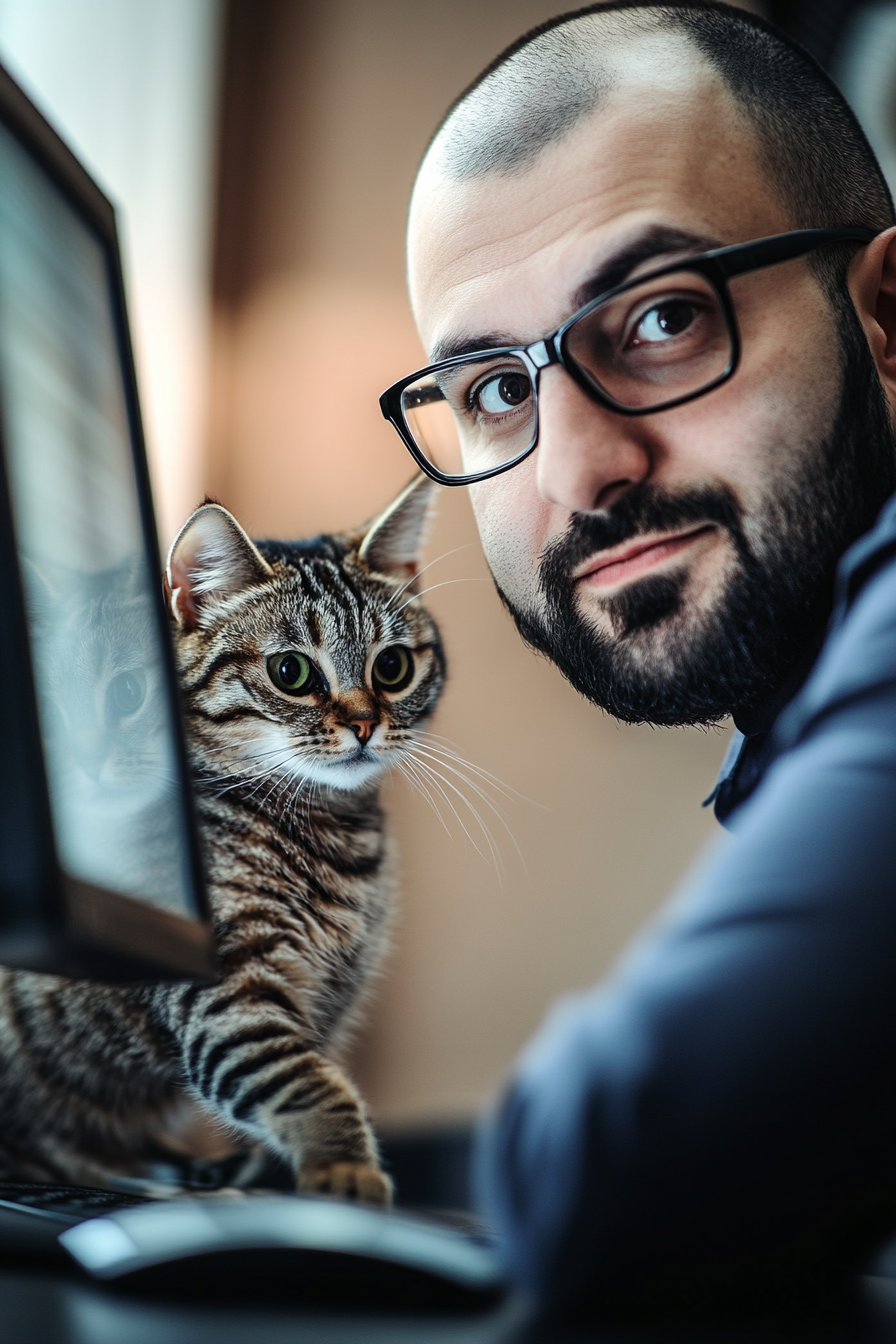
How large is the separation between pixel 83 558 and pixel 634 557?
333 mm

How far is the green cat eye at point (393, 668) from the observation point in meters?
0.75

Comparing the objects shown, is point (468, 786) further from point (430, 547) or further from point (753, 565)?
point (753, 565)

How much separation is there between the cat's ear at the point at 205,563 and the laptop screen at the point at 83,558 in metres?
0.12

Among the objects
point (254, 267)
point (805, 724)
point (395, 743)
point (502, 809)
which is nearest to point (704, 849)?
point (502, 809)

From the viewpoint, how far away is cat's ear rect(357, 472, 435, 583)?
79cm

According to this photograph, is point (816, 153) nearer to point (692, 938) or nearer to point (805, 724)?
point (805, 724)

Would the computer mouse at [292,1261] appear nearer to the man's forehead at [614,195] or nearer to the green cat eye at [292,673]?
the green cat eye at [292,673]

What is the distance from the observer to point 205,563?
706mm

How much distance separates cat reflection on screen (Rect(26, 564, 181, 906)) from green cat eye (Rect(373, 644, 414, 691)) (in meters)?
0.22

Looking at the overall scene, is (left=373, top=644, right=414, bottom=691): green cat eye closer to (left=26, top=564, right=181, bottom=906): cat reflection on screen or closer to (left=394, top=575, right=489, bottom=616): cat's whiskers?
(left=394, top=575, right=489, bottom=616): cat's whiskers

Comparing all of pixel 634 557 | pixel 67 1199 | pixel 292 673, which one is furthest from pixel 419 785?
pixel 67 1199

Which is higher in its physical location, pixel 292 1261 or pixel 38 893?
pixel 38 893

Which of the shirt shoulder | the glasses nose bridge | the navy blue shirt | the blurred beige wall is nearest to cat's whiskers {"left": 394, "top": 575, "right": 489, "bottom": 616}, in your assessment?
the blurred beige wall

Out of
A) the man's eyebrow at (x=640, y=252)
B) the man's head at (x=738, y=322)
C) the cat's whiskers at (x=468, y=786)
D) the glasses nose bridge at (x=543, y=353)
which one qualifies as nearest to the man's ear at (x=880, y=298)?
the man's head at (x=738, y=322)
